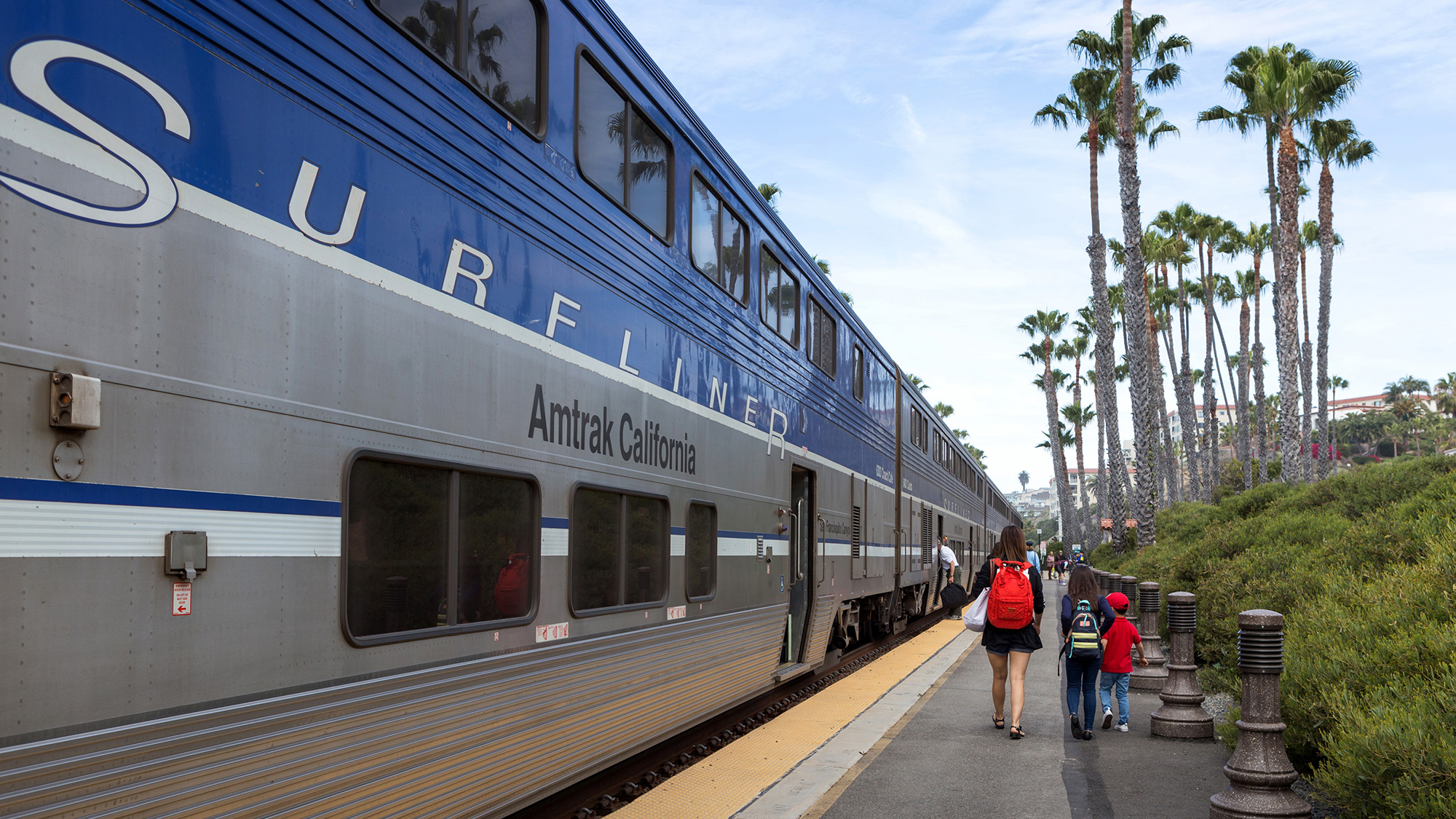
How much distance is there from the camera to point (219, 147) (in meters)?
3.26

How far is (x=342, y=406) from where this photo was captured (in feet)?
12.5

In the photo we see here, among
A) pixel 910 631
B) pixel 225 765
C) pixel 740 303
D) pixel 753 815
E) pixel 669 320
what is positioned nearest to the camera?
pixel 225 765

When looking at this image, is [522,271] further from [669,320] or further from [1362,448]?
[1362,448]

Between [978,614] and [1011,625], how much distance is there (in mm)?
535

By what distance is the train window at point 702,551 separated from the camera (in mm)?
7223

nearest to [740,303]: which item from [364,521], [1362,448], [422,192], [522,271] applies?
[522,271]

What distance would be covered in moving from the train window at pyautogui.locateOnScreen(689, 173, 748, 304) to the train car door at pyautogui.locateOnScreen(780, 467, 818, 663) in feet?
8.20

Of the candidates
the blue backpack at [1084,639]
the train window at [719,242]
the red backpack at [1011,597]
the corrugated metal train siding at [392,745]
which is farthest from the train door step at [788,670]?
the train window at [719,242]

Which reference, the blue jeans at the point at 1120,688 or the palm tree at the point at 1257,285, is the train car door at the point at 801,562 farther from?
the palm tree at the point at 1257,285

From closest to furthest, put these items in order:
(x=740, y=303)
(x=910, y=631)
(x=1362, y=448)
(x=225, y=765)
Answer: (x=225, y=765)
(x=740, y=303)
(x=910, y=631)
(x=1362, y=448)

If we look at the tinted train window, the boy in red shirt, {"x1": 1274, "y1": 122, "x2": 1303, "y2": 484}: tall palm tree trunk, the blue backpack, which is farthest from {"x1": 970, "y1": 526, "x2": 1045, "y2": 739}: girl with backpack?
{"x1": 1274, "y1": 122, "x2": 1303, "y2": 484}: tall palm tree trunk

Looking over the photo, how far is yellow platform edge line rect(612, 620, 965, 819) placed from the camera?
244 inches

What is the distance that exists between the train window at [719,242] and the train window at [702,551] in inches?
70.4

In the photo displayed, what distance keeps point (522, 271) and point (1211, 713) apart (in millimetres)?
7234
